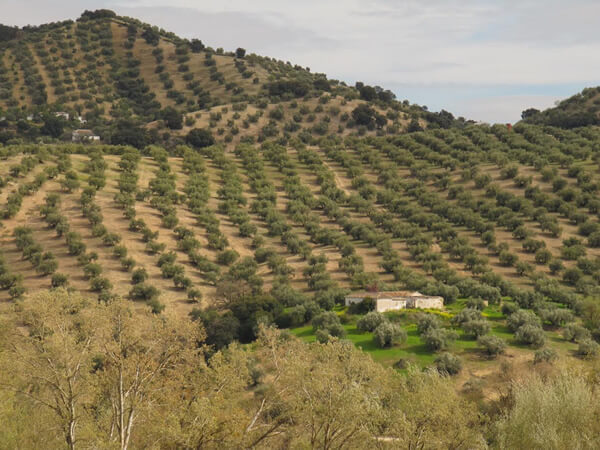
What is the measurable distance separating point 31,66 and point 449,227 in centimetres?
15617

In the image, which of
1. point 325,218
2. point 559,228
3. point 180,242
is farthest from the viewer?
point 325,218

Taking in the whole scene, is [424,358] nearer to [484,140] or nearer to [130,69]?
[484,140]

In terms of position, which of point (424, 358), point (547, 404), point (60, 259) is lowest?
point (60, 259)

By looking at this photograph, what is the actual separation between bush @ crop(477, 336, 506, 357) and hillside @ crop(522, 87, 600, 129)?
122 metres

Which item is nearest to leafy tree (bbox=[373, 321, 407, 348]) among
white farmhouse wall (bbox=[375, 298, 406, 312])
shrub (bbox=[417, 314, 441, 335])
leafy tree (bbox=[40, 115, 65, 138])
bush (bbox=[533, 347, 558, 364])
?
shrub (bbox=[417, 314, 441, 335])

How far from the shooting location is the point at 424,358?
43.8m

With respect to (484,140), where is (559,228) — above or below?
below

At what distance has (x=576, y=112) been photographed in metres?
154

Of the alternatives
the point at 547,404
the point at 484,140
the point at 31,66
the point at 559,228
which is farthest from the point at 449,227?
the point at 31,66

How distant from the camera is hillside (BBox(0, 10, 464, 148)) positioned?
472ft

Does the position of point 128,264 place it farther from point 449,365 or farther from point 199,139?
point 199,139

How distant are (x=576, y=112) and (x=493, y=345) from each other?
131 m

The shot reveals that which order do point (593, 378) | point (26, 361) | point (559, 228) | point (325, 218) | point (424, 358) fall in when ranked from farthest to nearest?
point (325, 218)
point (559, 228)
point (424, 358)
point (593, 378)
point (26, 361)

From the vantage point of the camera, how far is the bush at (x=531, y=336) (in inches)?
1775
